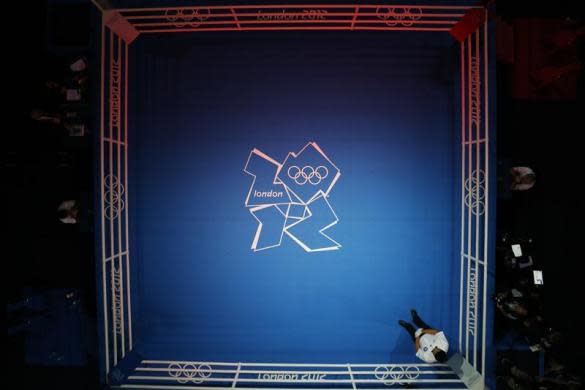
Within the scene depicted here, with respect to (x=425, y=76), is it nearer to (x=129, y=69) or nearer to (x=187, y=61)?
(x=187, y=61)

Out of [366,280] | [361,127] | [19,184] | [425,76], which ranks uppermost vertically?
[425,76]

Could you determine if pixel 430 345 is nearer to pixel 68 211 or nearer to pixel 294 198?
pixel 294 198

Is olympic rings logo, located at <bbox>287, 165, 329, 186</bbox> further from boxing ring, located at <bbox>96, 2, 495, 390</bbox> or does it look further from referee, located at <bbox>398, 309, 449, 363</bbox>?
referee, located at <bbox>398, 309, 449, 363</bbox>

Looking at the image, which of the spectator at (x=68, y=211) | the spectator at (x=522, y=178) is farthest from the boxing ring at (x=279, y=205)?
the spectator at (x=68, y=211)

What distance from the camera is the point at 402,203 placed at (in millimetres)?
2980

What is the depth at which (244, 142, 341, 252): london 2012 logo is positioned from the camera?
9.83 ft

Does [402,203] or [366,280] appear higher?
[402,203]

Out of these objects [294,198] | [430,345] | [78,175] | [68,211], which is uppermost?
[78,175]

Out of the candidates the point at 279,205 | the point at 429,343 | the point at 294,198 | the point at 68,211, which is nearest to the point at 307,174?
the point at 294,198

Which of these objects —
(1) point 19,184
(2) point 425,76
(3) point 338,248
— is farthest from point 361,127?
(1) point 19,184

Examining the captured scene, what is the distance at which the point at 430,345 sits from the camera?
2.68m

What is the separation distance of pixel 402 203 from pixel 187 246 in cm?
233

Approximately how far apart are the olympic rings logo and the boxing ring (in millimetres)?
11

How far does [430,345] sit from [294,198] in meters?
1.92
